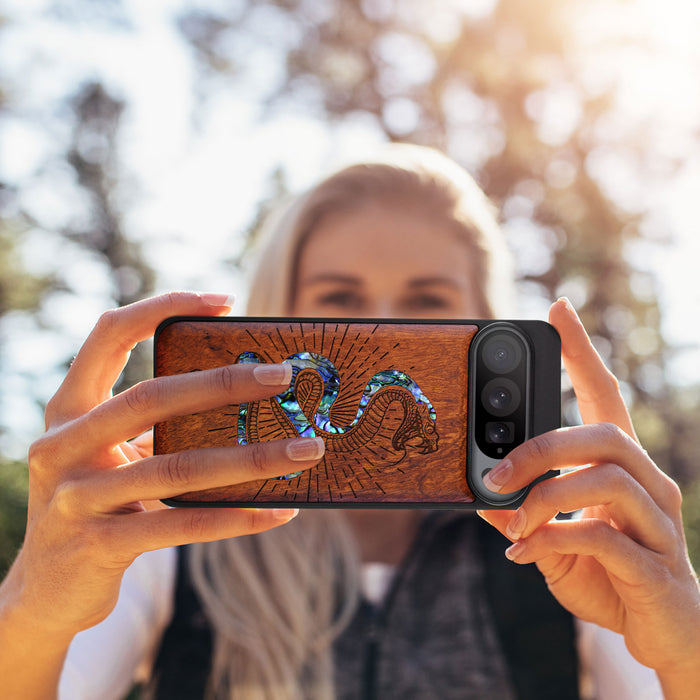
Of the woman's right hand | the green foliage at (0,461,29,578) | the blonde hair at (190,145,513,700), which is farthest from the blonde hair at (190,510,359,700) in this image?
the green foliage at (0,461,29,578)

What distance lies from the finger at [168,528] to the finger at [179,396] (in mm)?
191

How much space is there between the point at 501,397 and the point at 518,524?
31 centimetres

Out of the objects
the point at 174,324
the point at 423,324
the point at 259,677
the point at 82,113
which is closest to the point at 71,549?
the point at 174,324

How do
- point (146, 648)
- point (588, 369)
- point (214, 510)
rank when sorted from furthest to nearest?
point (146, 648), point (588, 369), point (214, 510)

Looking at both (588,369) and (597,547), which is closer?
(597,547)

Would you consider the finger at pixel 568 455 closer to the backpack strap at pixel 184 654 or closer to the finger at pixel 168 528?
the finger at pixel 168 528

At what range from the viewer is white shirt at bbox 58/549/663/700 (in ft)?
5.98

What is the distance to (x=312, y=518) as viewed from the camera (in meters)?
2.69

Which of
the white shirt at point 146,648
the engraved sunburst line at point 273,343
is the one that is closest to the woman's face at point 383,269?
the engraved sunburst line at point 273,343

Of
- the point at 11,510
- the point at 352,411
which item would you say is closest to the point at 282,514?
the point at 352,411

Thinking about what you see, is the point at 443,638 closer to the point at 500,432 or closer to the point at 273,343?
the point at 500,432

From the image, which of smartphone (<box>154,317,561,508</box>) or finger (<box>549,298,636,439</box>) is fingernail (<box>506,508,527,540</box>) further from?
finger (<box>549,298,636,439</box>)

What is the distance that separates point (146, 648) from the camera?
2.26 meters

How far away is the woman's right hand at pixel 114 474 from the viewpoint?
49.3 inches
